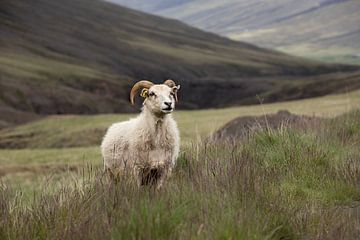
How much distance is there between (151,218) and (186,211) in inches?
19.1

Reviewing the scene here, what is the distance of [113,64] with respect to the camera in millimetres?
118750

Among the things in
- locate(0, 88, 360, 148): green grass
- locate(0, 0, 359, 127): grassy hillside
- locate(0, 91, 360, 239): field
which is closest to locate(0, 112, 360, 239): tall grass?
locate(0, 91, 360, 239): field

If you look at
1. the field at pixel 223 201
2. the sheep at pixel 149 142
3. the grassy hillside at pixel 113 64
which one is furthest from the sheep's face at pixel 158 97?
the grassy hillside at pixel 113 64

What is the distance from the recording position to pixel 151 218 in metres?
4.98

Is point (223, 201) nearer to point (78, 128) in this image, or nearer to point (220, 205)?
point (220, 205)

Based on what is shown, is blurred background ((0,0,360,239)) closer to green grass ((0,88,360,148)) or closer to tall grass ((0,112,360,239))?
tall grass ((0,112,360,239))

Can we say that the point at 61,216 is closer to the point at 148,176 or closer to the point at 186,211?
the point at 186,211

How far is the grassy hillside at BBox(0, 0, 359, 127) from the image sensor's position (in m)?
81.3

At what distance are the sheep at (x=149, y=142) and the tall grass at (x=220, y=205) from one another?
352mm

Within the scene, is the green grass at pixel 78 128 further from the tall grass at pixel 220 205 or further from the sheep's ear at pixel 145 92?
the tall grass at pixel 220 205

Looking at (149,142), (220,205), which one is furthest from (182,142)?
(220,205)

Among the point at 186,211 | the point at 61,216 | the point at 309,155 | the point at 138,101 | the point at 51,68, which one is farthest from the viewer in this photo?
the point at 51,68

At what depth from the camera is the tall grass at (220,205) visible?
16.4 feet

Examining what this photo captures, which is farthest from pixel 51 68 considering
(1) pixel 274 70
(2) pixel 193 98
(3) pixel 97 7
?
(3) pixel 97 7
